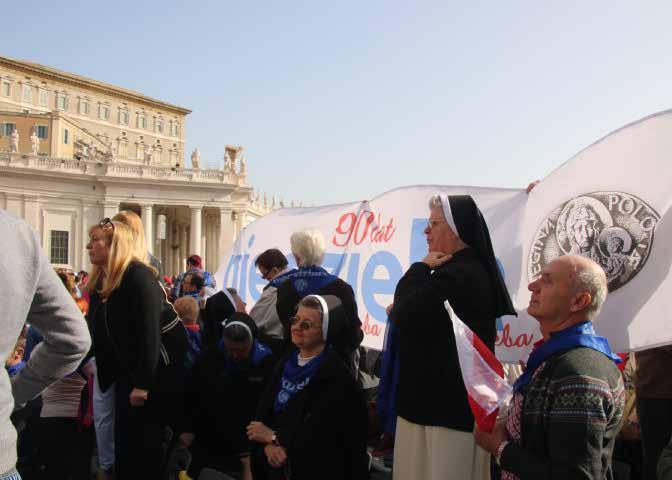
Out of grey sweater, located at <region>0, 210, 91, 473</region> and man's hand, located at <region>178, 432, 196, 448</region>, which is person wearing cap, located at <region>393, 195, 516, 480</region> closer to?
grey sweater, located at <region>0, 210, 91, 473</region>

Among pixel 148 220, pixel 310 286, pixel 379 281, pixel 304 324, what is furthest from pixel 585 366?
pixel 148 220

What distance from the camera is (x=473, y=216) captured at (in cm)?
289

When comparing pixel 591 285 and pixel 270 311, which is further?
pixel 270 311

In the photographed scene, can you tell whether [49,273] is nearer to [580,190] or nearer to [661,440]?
[580,190]

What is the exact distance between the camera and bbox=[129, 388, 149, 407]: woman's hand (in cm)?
383

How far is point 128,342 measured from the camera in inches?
153

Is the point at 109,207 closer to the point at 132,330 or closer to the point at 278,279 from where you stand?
the point at 278,279

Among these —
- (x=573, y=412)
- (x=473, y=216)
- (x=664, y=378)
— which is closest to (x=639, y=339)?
(x=664, y=378)

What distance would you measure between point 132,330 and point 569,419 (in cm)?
277

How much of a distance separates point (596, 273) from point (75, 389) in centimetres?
390

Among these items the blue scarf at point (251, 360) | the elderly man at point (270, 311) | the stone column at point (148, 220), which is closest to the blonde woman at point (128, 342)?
the blue scarf at point (251, 360)

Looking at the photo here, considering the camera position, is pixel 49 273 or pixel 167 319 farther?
pixel 167 319

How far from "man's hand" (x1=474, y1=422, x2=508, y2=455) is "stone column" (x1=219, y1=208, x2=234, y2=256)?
157ft

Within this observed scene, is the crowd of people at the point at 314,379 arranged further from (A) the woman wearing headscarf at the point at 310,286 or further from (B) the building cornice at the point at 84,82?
(B) the building cornice at the point at 84,82
